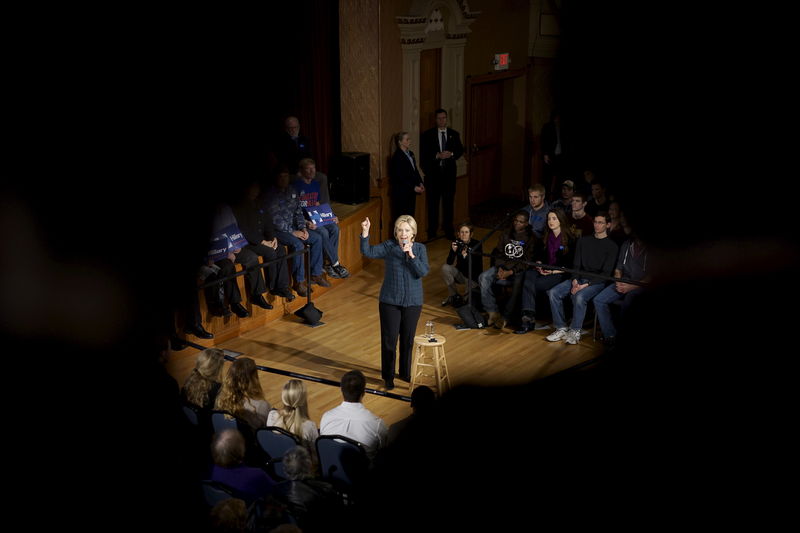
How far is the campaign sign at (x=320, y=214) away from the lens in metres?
7.75

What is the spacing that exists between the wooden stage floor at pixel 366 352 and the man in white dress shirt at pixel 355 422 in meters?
1.37

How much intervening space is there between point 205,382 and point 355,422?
95 cm

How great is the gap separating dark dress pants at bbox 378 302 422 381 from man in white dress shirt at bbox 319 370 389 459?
1.49m

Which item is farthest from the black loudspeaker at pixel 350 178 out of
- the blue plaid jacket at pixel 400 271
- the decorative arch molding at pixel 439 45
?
the blue plaid jacket at pixel 400 271

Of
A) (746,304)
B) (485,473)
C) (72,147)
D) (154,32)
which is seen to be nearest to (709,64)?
(746,304)

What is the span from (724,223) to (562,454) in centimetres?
223

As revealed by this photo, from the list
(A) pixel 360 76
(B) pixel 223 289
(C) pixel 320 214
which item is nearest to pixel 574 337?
(C) pixel 320 214

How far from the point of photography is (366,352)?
22.4 ft

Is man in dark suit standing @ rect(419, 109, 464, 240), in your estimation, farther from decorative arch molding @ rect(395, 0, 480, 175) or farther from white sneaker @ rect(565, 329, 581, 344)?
white sneaker @ rect(565, 329, 581, 344)

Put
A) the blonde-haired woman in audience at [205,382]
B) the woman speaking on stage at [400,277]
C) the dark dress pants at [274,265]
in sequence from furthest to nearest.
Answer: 1. the dark dress pants at [274,265]
2. the woman speaking on stage at [400,277]
3. the blonde-haired woman in audience at [205,382]

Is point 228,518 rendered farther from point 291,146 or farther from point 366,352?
point 291,146

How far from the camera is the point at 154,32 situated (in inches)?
156

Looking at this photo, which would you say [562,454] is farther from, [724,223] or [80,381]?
[80,381]

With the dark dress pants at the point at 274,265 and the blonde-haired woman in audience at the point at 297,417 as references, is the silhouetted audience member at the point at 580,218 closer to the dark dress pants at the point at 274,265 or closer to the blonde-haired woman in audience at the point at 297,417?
the dark dress pants at the point at 274,265
